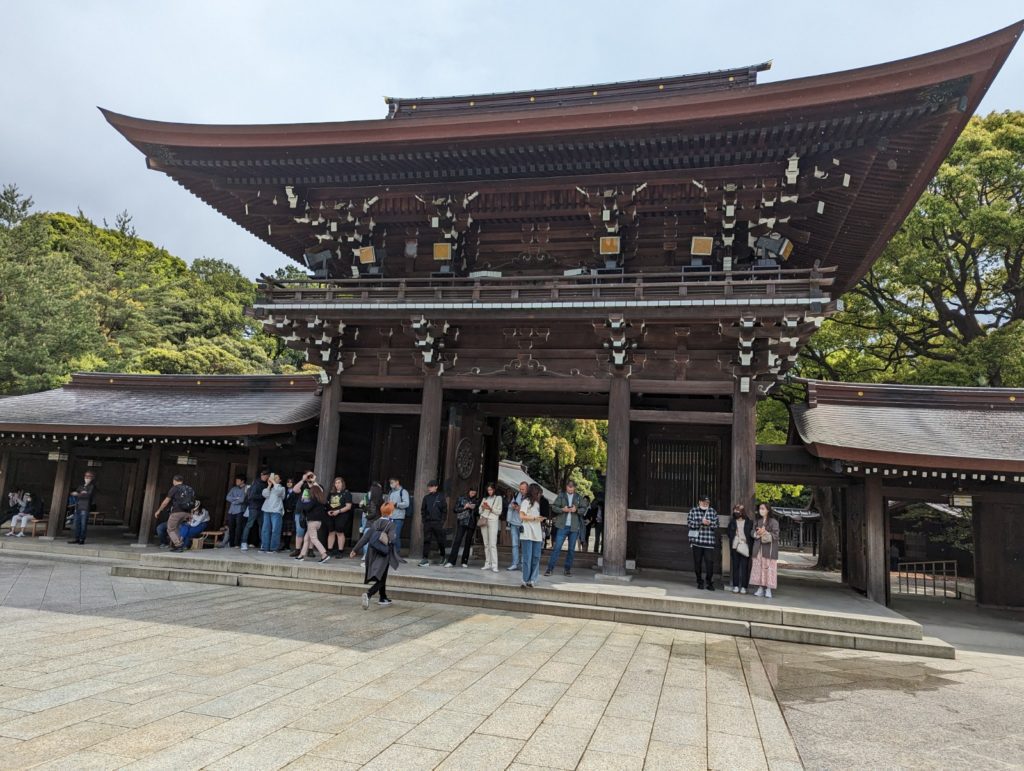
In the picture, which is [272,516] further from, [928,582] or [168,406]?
[928,582]

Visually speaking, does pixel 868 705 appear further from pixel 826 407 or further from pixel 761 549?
pixel 826 407

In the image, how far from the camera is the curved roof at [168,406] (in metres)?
14.1

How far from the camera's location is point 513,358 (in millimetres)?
12375

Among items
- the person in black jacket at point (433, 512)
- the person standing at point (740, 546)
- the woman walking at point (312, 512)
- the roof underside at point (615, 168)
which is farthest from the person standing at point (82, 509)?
the person standing at point (740, 546)

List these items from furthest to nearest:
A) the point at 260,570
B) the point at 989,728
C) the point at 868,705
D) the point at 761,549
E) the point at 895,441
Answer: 1. the point at 895,441
2. the point at 260,570
3. the point at 761,549
4. the point at 868,705
5. the point at 989,728

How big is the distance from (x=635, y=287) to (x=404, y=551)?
301 inches

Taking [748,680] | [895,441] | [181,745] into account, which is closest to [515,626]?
[748,680]

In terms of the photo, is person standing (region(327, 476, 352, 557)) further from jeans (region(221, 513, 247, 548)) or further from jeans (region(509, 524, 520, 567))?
jeans (region(509, 524, 520, 567))

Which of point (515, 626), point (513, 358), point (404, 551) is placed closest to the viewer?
point (515, 626)

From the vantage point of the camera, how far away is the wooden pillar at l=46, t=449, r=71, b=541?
49.5 ft

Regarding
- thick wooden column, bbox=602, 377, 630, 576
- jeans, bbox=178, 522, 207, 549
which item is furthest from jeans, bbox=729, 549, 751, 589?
jeans, bbox=178, 522, 207, 549

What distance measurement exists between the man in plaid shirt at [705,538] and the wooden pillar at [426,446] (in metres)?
5.17

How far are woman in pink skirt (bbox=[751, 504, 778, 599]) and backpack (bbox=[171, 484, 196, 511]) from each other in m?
11.7

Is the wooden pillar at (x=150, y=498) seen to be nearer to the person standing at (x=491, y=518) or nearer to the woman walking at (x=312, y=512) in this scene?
the woman walking at (x=312, y=512)
